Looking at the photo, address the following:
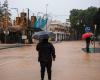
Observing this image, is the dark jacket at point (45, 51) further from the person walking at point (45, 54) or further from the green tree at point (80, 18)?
the green tree at point (80, 18)

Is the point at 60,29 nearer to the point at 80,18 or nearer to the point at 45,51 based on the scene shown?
the point at 80,18

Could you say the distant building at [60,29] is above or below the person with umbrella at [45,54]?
below

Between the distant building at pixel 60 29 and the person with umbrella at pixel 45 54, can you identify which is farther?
the distant building at pixel 60 29

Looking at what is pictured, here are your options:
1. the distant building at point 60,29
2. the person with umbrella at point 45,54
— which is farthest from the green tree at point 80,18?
the person with umbrella at point 45,54

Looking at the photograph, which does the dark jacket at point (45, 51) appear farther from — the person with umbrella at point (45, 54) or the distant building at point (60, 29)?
the distant building at point (60, 29)

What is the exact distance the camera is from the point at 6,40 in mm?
88750

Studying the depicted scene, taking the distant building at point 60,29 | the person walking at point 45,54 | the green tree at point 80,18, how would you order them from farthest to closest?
the distant building at point 60,29 → the green tree at point 80,18 → the person walking at point 45,54

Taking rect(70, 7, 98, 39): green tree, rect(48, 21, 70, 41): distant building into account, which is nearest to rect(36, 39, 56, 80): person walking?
rect(70, 7, 98, 39): green tree

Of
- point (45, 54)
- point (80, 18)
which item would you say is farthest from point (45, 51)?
point (80, 18)

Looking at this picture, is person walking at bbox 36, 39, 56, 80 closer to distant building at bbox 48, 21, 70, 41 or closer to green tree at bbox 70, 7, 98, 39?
green tree at bbox 70, 7, 98, 39

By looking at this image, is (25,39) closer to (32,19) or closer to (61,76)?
(32,19)

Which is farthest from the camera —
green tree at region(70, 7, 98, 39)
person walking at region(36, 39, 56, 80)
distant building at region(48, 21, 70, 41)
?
distant building at region(48, 21, 70, 41)

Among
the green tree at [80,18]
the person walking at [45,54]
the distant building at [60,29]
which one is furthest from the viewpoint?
the distant building at [60,29]

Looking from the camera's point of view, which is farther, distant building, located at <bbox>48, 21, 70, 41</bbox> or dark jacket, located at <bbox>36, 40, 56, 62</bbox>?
distant building, located at <bbox>48, 21, 70, 41</bbox>
